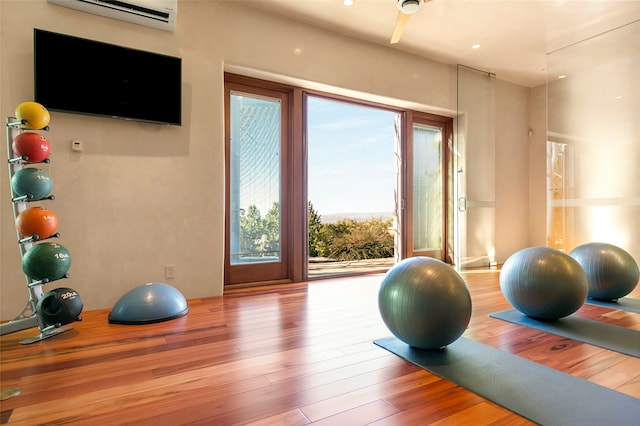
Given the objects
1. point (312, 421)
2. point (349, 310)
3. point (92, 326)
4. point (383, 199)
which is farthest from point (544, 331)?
point (383, 199)

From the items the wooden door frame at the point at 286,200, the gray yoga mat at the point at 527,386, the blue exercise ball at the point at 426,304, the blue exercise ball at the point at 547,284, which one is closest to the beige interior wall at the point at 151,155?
the wooden door frame at the point at 286,200

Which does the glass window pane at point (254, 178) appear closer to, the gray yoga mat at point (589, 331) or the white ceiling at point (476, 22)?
the white ceiling at point (476, 22)

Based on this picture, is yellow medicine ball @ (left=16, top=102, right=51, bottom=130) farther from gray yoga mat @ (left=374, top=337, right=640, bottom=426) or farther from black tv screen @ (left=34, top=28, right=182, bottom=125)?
gray yoga mat @ (left=374, top=337, right=640, bottom=426)

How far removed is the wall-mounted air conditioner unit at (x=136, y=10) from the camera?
3.04 m

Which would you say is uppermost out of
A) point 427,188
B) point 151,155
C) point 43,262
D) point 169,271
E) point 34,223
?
point 151,155

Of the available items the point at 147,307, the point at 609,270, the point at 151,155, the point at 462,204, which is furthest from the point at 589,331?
the point at 151,155

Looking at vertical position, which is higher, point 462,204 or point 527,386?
point 462,204

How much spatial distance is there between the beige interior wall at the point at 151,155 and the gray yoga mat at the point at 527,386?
2.26 m

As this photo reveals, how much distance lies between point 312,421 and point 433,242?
4650mm

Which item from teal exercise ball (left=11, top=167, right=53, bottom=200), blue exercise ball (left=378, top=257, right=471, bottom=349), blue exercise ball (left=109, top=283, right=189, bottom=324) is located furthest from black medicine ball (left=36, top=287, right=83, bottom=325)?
blue exercise ball (left=378, top=257, right=471, bottom=349)

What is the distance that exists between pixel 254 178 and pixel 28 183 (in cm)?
219

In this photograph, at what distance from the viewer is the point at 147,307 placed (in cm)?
286

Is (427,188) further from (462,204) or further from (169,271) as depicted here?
(169,271)

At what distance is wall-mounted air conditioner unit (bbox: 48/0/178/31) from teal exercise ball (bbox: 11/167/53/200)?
1562mm
